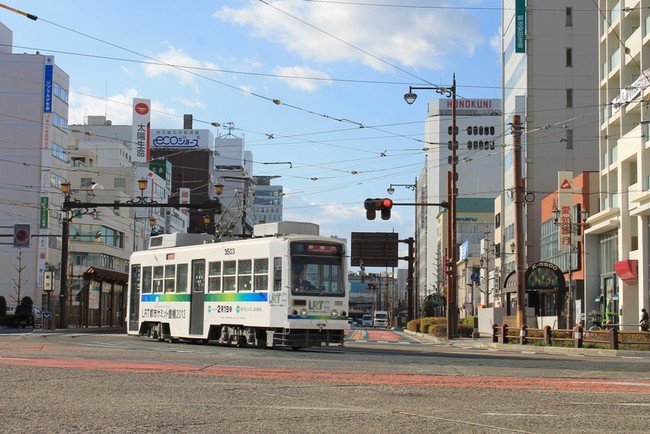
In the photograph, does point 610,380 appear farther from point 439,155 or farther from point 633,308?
point 439,155

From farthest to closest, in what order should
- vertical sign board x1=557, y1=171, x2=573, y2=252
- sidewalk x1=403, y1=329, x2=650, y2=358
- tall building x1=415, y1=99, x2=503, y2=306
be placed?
tall building x1=415, y1=99, x2=503, y2=306 → vertical sign board x1=557, y1=171, x2=573, y2=252 → sidewalk x1=403, y1=329, x2=650, y2=358

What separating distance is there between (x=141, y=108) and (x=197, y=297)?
8041 centimetres

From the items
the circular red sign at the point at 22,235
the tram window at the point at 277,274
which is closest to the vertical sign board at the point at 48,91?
Result: the circular red sign at the point at 22,235

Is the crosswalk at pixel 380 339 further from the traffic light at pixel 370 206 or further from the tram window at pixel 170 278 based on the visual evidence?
the tram window at pixel 170 278

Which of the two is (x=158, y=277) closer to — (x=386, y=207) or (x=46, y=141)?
(x=386, y=207)

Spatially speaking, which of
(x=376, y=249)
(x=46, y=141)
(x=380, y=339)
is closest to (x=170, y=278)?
(x=380, y=339)

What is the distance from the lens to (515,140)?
38.3 m

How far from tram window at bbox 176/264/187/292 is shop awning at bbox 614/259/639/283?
26995 mm

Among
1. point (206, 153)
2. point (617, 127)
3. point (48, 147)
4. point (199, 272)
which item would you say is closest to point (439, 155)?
point (206, 153)

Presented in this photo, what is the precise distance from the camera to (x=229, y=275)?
27812 mm

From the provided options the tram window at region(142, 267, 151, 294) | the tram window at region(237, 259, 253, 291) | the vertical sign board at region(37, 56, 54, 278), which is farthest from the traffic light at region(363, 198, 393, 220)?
the vertical sign board at region(37, 56, 54, 278)

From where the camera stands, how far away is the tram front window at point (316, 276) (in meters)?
25.8

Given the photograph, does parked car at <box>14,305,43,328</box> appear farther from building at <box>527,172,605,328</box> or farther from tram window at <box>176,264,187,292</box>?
building at <box>527,172,605,328</box>

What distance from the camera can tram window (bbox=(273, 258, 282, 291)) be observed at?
25672 mm
